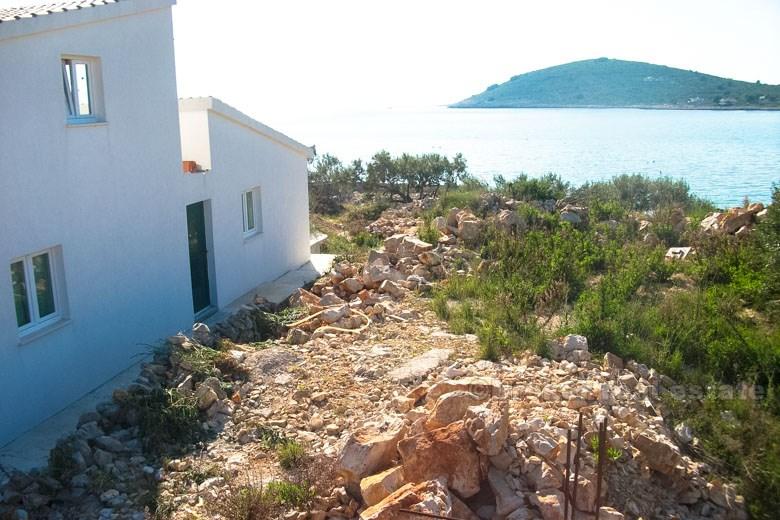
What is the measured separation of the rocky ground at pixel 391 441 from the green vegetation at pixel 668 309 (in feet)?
1.14

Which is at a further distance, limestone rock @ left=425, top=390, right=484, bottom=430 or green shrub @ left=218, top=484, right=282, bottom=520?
limestone rock @ left=425, top=390, right=484, bottom=430

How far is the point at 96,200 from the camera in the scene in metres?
8.09

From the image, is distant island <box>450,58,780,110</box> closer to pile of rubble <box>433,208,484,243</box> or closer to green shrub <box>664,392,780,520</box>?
pile of rubble <box>433,208,484,243</box>

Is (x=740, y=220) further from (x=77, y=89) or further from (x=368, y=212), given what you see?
(x=77, y=89)

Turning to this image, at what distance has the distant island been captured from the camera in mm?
83250

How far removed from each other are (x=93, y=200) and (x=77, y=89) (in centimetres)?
134

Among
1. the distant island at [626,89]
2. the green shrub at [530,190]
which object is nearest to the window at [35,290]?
the green shrub at [530,190]

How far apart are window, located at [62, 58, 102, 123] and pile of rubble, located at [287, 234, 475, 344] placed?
3.98m

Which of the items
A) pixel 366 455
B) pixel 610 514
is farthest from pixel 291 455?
pixel 610 514

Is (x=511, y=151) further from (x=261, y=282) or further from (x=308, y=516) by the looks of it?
(x=308, y=516)

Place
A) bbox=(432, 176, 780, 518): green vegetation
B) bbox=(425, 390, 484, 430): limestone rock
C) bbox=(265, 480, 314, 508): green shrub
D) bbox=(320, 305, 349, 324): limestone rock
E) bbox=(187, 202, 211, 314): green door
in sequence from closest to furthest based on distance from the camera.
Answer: bbox=(265, 480, 314, 508): green shrub < bbox=(425, 390, 484, 430): limestone rock < bbox=(432, 176, 780, 518): green vegetation < bbox=(320, 305, 349, 324): limestone rock < bbox=(187, 202, 211, 314): green door

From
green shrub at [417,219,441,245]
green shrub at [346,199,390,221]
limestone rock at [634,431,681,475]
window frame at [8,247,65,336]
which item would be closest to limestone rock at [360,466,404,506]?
limestone rock at [634,431,681,475]

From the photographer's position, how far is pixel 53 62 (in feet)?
23.9

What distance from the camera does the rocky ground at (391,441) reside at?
5219 millimetres
